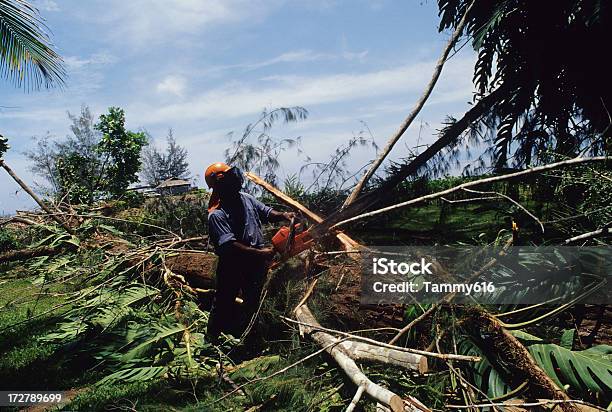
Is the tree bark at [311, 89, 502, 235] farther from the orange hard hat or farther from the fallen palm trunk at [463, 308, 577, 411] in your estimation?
the fallen palm trunk at [463, 308, 577, 411]

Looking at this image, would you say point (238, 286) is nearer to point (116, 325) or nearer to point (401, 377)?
point (116, 325)

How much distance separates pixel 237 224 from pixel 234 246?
0.24 metres

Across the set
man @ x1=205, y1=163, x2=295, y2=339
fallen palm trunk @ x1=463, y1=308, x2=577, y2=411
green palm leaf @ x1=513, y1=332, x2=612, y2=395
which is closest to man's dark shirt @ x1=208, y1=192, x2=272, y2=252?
man @ x1=205, y1=163, x2=295, y2=339

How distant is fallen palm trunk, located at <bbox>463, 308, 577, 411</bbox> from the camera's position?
7.70 ft

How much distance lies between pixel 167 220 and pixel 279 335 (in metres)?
2.72

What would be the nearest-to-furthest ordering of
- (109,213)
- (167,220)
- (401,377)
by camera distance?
(401,377), (167,220), (109,213)

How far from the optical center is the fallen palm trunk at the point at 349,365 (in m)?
2.19

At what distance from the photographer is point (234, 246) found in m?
3.50

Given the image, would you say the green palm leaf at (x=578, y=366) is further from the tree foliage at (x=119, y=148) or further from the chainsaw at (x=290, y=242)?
the tree foliage at (x=119, y=148)

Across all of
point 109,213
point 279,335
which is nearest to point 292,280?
point 279,335

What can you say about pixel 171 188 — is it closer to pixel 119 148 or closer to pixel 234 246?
pixel 234 246

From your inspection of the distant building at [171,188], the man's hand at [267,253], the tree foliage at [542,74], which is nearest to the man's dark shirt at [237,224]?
the man's hand at [267,253]

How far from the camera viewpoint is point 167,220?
5898 millimetres

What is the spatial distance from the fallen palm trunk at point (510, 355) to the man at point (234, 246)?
1488 mm
